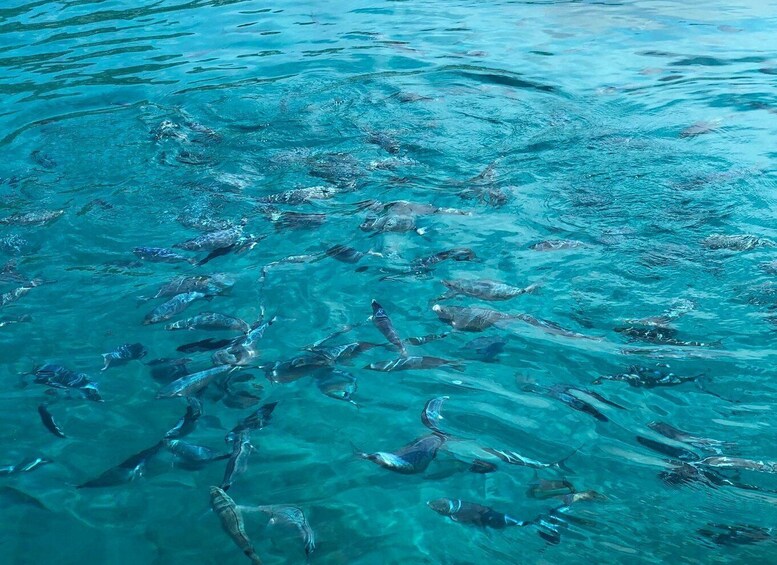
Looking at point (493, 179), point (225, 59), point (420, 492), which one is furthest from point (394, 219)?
point (225, 59)

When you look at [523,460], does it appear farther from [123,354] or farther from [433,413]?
[123,354]

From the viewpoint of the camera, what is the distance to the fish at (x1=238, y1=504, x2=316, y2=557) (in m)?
3.42

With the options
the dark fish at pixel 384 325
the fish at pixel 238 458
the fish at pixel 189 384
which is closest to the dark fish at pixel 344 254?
the dark fish at pixel 384 325

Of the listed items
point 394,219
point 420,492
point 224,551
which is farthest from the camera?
point 394,219

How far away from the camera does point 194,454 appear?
12.7 ft

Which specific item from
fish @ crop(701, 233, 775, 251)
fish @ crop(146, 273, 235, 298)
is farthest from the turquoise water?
fish @ crop(146, 273, 235, 298)

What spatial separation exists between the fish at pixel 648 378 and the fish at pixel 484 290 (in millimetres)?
1033

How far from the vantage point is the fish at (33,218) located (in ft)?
21.2

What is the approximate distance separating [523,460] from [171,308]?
106 inches

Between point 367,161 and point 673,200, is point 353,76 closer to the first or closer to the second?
point 367,161

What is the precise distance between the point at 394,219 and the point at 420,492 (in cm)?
300

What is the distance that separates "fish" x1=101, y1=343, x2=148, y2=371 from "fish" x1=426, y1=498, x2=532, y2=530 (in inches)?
88.2

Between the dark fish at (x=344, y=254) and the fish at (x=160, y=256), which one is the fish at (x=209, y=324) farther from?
the dark fish at (x=344, y=254)

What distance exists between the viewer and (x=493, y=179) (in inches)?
276
